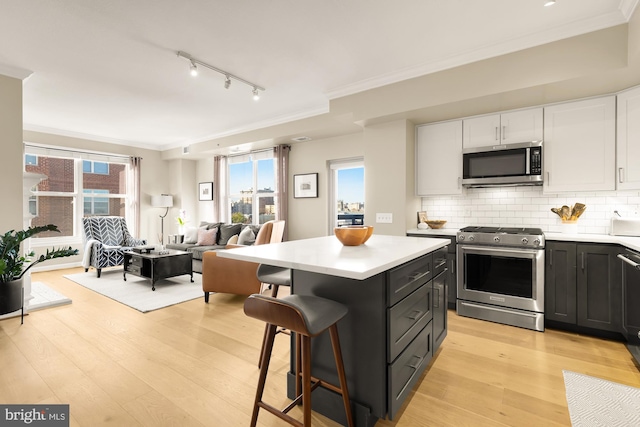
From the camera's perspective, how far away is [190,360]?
2.42m

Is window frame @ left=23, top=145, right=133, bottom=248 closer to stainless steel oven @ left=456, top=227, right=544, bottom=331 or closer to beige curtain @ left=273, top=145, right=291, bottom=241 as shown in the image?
beige curtain @ left=273, top=145, right=291, bottom=241

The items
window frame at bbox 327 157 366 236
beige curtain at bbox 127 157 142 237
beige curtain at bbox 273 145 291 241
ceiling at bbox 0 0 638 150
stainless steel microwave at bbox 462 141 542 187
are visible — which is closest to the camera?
ceiling at bbox 0 0 638 150

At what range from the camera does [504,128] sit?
136 inches

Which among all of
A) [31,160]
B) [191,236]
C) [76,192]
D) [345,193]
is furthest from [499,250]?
[31,160]

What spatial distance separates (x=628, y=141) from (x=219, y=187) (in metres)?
6.66

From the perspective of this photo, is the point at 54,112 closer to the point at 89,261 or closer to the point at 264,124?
the point at 89,261

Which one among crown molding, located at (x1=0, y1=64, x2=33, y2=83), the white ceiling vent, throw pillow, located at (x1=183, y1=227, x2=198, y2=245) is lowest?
throw pillow, located at (x1=183, y1=227, x2=198, y2=245)

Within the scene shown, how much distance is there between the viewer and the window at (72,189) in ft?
19.7

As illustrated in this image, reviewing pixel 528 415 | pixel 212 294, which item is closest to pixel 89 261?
pixel 212 294

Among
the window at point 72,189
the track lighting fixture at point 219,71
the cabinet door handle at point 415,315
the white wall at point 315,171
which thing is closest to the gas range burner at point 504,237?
the cabinet door handle at point 415,315

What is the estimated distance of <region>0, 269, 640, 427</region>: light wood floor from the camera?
1.80 meters

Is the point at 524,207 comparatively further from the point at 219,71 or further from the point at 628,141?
the point at 219,71

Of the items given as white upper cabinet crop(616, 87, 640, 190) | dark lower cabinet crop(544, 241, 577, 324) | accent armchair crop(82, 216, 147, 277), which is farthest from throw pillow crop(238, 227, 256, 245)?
white upper cabinet crop(616, 87, 640, 190)

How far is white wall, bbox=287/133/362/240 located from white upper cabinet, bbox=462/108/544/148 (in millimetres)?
1803
